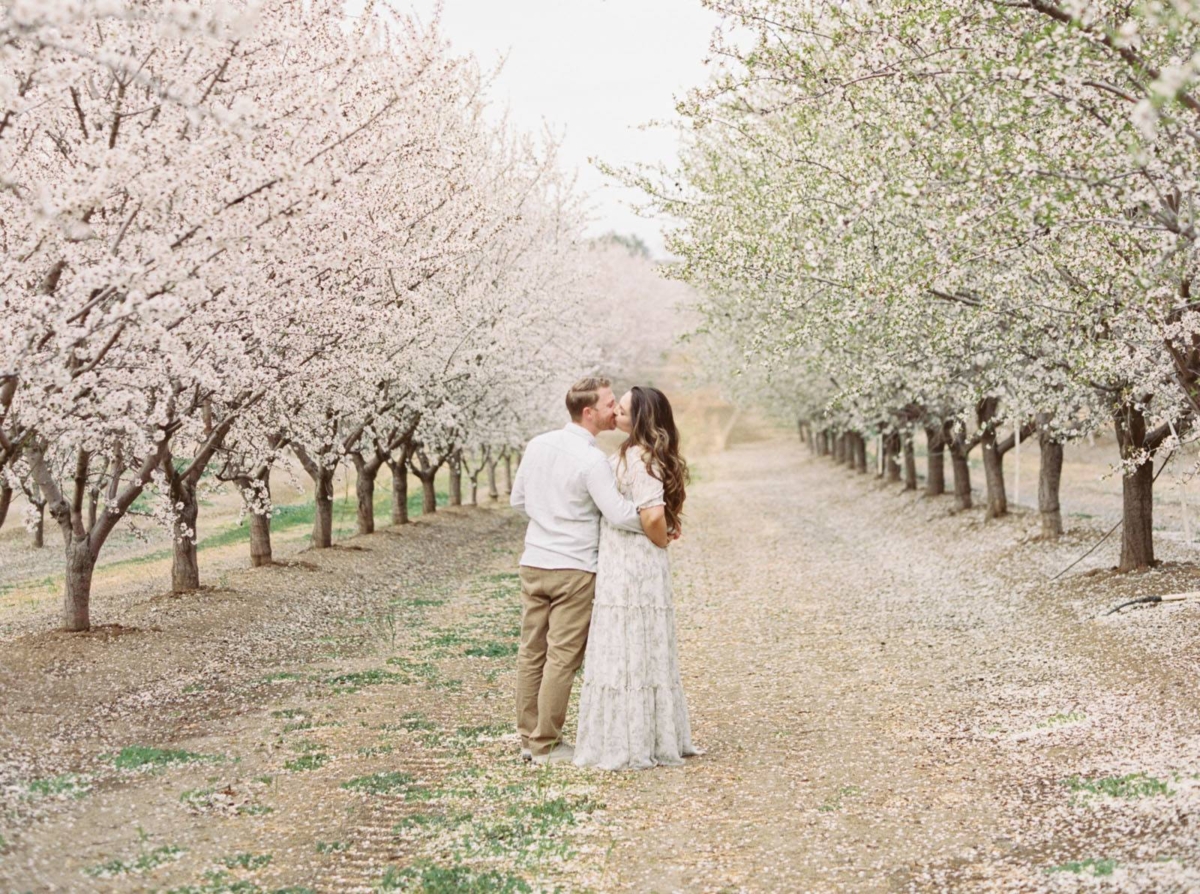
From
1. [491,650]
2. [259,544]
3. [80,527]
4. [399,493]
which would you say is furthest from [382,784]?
[399,493]

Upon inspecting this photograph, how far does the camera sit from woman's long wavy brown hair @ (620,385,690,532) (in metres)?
8.83

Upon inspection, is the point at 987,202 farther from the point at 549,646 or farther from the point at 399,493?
the point at 399,493

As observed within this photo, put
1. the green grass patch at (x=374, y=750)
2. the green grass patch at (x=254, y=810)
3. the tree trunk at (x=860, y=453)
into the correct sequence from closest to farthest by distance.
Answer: the green grass patch at (x=254, y=810) → the green grass patch at (x=374, y=750) → the tree trunk at (x=860, y=453)

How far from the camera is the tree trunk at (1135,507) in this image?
16156mm

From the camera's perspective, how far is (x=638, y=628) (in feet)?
28.8

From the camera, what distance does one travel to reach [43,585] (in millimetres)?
24281

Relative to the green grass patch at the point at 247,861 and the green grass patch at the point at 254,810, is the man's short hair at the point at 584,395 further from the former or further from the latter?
the green grass patch at the point at 247,861

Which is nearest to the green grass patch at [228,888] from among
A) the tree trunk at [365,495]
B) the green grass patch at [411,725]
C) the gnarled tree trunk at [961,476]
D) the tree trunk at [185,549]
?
the green grass patch at [411,725]

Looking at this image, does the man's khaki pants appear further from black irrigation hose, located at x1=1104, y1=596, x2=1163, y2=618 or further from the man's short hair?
black irrigation hose, located at x1=1104, y1=596, x2=1163, y2=618

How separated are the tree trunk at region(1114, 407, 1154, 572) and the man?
9.90 metres

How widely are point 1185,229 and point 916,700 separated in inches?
199

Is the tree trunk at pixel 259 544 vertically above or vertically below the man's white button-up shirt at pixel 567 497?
below

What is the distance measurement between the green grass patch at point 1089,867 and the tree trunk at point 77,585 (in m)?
10.9

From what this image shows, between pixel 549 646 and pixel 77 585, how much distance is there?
7.23 metres
